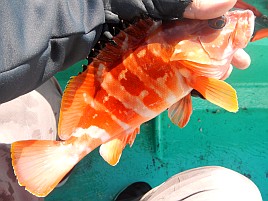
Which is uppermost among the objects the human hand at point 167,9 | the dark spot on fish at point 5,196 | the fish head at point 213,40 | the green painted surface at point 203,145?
the human hand at point 167,9

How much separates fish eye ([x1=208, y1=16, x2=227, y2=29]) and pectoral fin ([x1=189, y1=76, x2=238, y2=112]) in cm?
16

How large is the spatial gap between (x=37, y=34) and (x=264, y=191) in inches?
59.3

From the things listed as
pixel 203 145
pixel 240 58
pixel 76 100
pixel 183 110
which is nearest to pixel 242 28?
pixel 240 58

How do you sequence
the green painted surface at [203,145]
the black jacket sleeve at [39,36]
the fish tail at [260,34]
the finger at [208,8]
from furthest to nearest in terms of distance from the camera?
the green painted surface at [203,145] < the fish tail at [260,34] < the finger at [208,8] < the black jacket sleeve at [39,36]

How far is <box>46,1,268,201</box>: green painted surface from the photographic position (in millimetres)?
2029

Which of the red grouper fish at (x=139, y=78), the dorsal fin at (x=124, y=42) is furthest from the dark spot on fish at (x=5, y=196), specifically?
the dorsal fin at (x=124, y=42)

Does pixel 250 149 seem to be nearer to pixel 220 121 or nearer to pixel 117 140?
pixel 220 121

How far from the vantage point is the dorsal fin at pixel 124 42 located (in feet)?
3.86

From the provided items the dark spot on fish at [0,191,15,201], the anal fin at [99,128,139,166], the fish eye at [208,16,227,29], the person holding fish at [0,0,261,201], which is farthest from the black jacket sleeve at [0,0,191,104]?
the dark spot on fish at [0,191,15,201]

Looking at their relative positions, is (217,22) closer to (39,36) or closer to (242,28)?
(242,28)

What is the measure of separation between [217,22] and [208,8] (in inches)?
4.1

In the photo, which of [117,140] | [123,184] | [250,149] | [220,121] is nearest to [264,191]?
[250,149]

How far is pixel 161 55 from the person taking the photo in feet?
→ 3.89

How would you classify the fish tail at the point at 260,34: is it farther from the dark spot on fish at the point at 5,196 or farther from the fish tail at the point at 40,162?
the dark spot on fish at the point at 5,196
